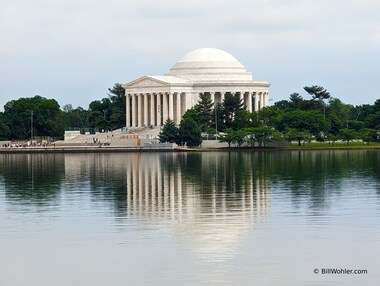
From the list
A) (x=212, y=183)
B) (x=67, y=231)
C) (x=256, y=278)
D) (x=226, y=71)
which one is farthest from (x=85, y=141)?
(x=256, y=278)

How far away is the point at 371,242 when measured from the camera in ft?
Result: 104

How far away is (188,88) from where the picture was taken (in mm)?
157500

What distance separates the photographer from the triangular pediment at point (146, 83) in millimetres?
155875

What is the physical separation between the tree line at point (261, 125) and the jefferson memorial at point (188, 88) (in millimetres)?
2554

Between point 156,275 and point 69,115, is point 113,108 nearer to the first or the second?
point 69,115

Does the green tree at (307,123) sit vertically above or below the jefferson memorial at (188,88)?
below

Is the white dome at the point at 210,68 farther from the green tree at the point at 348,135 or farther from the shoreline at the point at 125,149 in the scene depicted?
the shoreline at the point at 125,149

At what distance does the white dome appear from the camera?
527ft

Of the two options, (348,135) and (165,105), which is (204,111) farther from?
(348,135)

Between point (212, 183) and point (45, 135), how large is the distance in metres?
102

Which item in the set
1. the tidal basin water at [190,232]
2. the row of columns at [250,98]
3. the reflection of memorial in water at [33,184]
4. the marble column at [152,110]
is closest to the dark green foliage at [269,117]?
the row of columns at [250,98]

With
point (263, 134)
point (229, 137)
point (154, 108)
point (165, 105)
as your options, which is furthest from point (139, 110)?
point (263, 134)

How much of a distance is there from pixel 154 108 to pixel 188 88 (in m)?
5.64

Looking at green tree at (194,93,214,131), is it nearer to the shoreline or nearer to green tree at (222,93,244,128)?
green tree at (222,93,244,128)
